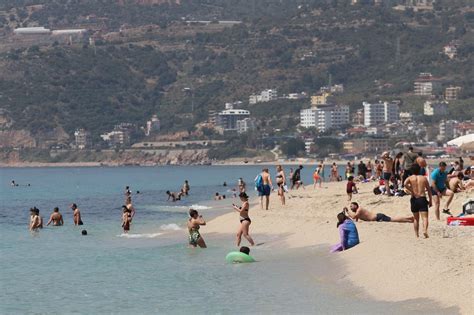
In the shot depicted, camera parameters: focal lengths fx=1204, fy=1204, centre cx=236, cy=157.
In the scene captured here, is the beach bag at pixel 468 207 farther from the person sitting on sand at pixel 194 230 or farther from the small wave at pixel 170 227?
the small wave at pixel 170 227

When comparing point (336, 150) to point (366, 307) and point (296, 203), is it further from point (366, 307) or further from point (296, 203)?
point (366, 307)

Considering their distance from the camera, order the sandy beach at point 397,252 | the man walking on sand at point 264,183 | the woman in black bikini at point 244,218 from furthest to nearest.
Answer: the man walking on sand at point 264,183 < the woman in black bikini at point 244,218 < the sandy beach at point 397,252

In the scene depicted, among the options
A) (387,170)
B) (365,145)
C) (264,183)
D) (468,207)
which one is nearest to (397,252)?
(468,207)

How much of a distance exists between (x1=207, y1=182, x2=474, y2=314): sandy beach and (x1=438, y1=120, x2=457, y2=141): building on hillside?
16289 centimetres

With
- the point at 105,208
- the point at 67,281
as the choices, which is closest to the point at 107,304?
the point at 67,281

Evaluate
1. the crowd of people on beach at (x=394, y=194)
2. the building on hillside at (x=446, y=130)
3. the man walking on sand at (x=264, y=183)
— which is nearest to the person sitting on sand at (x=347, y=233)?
the crowd of people on beach at (x=394, y=194)

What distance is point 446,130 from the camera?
193m

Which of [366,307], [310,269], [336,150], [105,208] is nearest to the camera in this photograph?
[366,307]

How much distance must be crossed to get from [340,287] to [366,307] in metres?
2.13

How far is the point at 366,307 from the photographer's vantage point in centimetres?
1734

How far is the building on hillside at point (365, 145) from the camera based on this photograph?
193625 mm

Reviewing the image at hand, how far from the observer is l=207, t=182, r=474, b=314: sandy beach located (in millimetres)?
17469

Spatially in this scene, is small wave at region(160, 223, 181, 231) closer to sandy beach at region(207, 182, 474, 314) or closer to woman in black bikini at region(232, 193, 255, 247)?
sandy beach at region(207, 182, 474, 314)

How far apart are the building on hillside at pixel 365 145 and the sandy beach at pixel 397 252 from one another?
163m
